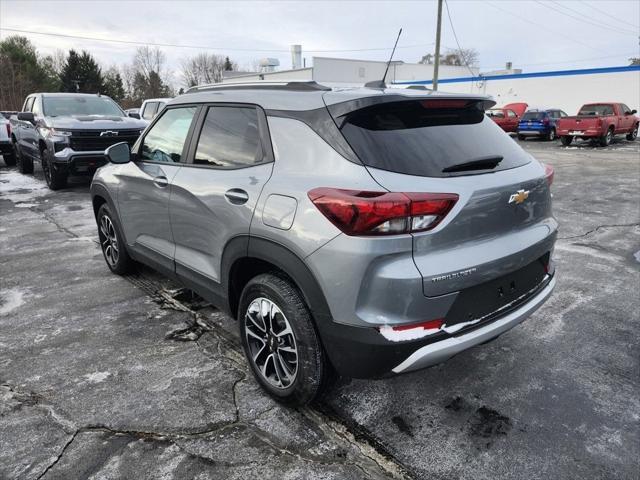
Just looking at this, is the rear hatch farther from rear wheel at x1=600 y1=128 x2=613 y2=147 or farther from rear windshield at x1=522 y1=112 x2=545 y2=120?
rear windshield at x1=522 y1=112 x2=545 y2=120

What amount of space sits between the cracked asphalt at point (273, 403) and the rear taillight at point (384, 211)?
3.83ft

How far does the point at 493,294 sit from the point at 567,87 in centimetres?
3261

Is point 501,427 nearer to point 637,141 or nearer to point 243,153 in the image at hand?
point 243,153

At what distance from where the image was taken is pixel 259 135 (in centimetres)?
273

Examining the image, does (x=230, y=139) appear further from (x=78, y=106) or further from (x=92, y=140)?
(x=78, y=106)

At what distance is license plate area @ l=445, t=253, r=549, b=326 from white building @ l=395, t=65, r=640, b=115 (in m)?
26.7

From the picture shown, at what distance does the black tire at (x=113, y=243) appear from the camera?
455cm

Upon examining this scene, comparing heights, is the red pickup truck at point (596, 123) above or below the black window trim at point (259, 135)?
above

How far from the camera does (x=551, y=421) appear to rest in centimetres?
262

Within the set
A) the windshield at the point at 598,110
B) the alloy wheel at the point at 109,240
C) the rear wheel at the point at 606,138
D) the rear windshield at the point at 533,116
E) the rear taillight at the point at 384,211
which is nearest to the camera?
the rear taillight at the point at 384,211

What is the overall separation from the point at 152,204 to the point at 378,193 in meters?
2.25

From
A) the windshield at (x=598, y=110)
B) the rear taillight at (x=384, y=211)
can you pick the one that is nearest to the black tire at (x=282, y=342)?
the rear taillight at (x=384, y=211)

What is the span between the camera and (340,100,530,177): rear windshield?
2.27 m

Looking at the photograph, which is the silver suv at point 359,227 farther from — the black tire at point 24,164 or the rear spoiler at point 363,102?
the black tire at point 24,164
